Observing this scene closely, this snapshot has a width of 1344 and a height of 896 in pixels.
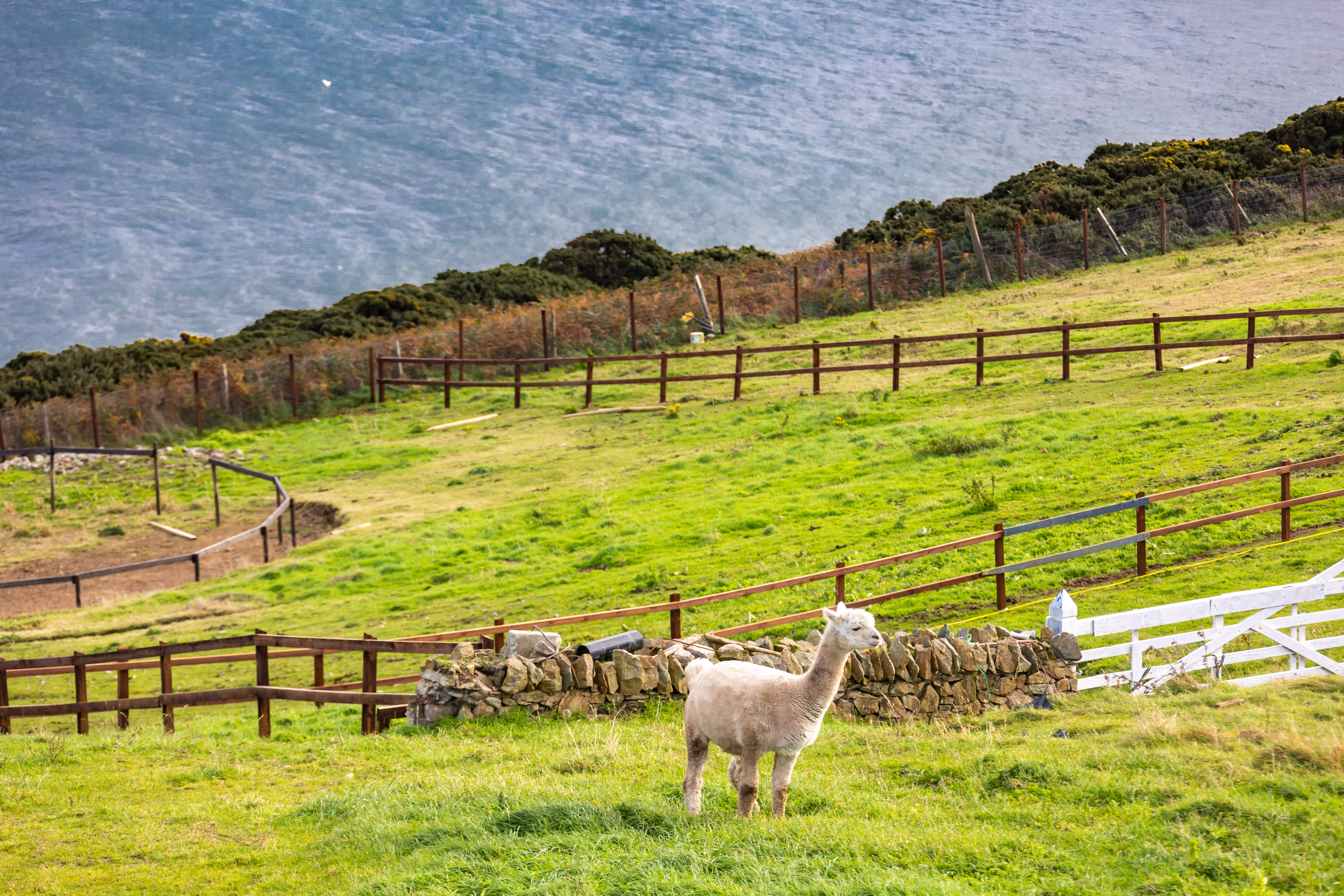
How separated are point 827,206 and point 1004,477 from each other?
97.9 metres

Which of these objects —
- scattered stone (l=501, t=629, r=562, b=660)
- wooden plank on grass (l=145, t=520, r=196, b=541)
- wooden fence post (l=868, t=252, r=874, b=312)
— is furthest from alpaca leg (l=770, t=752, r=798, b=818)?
wooden fence post (l=868, t=252, r=874, b=312)

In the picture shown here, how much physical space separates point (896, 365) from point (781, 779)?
22.0 meters

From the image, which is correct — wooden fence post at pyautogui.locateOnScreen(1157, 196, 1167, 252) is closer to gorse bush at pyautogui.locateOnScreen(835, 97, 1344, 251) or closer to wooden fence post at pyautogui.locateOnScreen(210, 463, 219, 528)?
gorse bush at pyautogui.locateOnScreen(835, 97, 1344, 251)

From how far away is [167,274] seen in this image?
362 feet

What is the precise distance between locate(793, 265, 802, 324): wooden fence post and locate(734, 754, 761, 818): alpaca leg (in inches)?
Result: 1258

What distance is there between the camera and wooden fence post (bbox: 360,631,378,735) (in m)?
11.6

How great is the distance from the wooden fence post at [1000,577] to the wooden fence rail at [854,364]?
11668mm

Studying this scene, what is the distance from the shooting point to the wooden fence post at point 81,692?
12.0 m

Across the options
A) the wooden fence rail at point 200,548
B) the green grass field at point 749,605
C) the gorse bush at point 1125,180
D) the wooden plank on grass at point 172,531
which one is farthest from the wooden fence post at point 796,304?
the wooden plank on grass at point 172,531

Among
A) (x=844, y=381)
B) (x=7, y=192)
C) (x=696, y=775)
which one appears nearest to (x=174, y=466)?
(x=844, y=381)

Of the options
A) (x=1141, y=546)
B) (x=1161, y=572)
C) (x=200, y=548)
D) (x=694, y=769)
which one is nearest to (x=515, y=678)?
(x=694, y=769)

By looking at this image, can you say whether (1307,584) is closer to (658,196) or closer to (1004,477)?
(1004,477)

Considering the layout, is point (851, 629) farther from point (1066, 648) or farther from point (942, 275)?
point (942, 275)

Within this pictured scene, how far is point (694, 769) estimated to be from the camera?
7094mm
